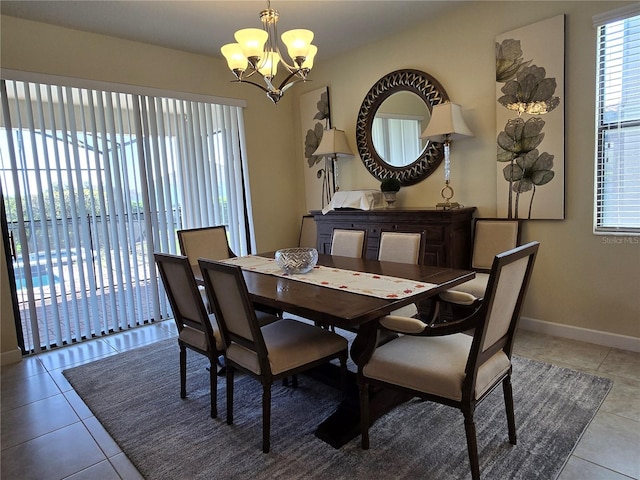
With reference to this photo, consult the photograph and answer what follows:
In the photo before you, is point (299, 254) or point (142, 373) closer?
point (299, 254)

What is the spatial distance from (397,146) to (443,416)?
8.78 ft

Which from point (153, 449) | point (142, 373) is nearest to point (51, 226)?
point (142, 373)

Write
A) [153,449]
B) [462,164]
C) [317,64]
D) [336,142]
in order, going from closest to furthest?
[153,449] < [462,164] < [336,142] < [317,64]

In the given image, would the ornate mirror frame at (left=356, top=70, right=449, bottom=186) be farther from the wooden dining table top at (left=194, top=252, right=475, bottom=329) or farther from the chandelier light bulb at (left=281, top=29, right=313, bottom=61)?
the chandelier light bulb at (left=281, top=29, right=313, bottom=61)

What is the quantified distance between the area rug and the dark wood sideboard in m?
1.01

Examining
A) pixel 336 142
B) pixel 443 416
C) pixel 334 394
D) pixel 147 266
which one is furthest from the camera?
pixel 336 142

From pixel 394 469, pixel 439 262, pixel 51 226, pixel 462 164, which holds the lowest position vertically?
pixel 394 469

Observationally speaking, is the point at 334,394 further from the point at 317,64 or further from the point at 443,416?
the point at 317,64

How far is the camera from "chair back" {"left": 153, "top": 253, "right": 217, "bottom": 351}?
2133mm

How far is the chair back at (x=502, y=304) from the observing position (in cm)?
148

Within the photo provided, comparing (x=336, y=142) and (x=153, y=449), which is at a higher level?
(x=336, y=142)

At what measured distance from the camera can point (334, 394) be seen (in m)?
2.40

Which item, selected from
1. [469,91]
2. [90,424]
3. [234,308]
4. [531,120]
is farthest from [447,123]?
[90,424]

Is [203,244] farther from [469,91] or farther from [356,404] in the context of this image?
[469,91]
